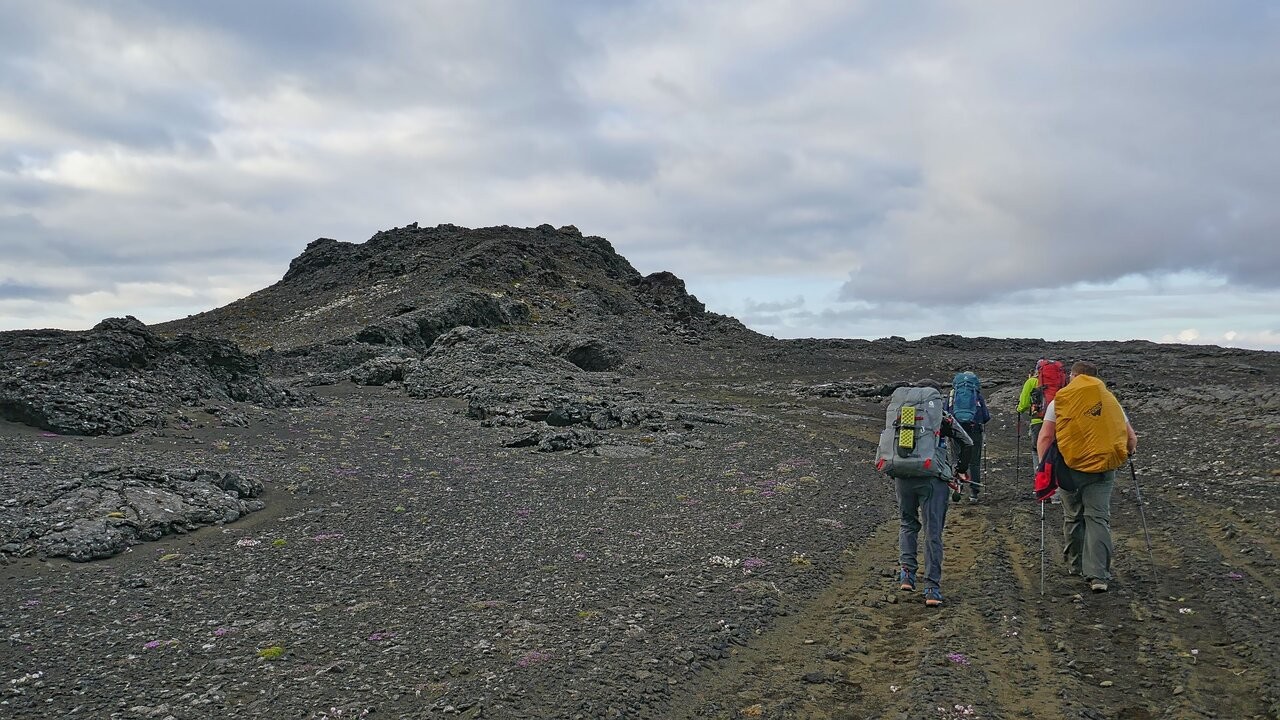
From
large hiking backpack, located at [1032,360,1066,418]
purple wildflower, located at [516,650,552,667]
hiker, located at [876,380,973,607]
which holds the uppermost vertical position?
large hiking backpack, located at [1032,360,1066,418]

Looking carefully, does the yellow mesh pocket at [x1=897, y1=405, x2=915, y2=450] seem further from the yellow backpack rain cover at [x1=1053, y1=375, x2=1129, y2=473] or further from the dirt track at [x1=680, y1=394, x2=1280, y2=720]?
the yellow backpack rain cover at [x1=1053, y1=375, x2=1129, y2=473]

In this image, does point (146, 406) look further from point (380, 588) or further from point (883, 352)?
point (883, 352)

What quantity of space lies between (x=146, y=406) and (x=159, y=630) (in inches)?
699

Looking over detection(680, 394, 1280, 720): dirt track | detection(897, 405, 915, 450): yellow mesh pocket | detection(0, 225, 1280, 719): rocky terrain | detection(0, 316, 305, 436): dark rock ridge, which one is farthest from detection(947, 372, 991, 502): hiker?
detection(0, 316, 305, 436): dark rock ridge

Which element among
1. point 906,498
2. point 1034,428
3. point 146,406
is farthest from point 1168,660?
point 146,406

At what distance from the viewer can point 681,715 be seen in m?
6.82

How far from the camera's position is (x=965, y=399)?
51.9ft

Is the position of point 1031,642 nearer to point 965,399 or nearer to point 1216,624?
point 1216,624

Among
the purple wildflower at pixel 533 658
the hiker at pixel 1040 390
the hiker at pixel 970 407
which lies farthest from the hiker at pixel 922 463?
the hiker at pixel 970 407

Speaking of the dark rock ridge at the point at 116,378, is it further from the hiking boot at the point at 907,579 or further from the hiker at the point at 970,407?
the hiker at the point at 970,407

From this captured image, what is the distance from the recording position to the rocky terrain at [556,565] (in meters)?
7.17

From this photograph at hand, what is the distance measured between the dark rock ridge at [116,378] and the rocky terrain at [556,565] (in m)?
0.13

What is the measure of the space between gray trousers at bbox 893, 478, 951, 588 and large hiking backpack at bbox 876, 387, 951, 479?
8.7 inches

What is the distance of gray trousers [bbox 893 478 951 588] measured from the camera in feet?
30.8
